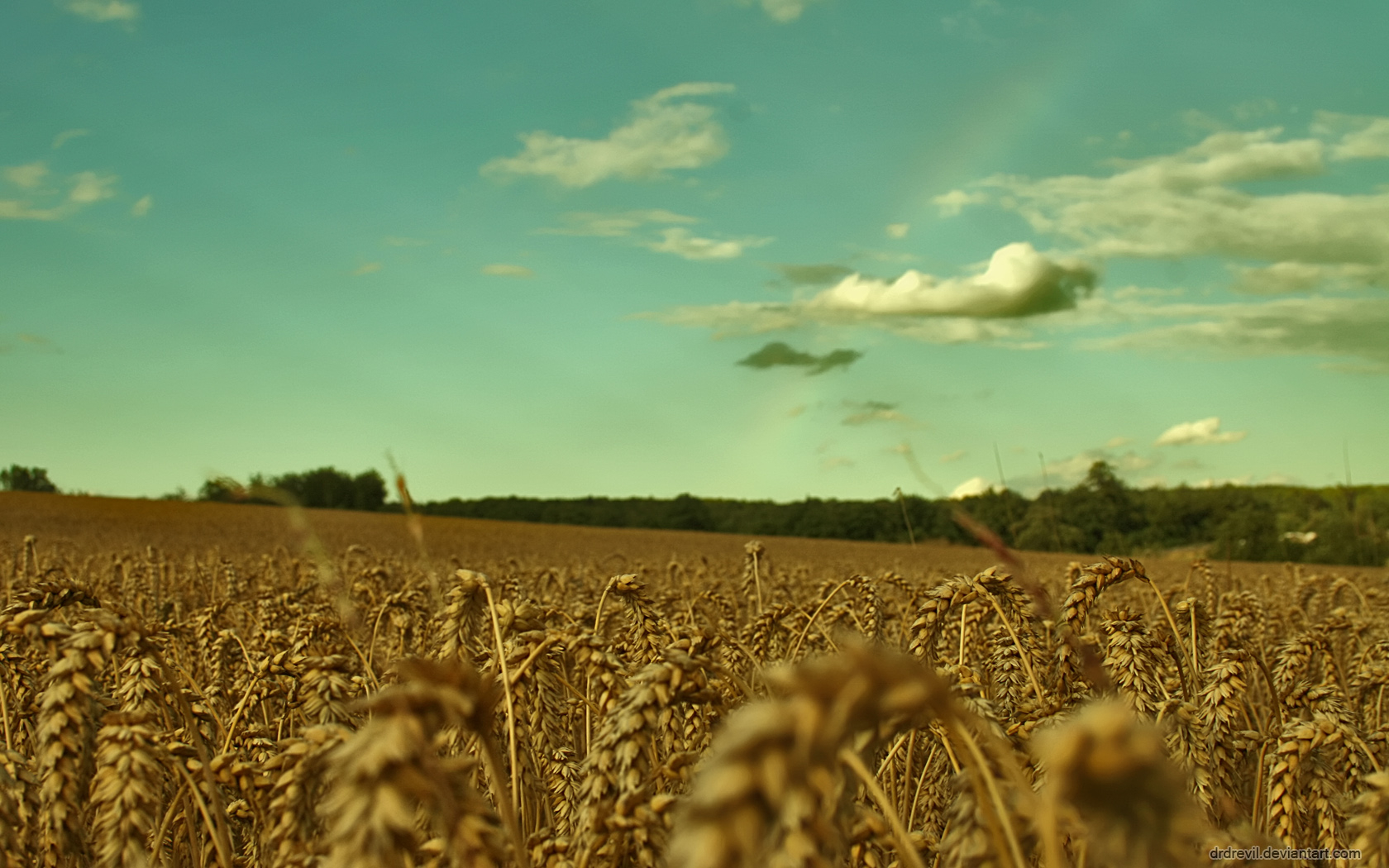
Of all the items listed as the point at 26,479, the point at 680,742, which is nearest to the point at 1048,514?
the point at 680,742

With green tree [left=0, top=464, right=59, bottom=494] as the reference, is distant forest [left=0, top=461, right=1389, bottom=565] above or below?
below

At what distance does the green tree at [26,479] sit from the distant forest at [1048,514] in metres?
0.09

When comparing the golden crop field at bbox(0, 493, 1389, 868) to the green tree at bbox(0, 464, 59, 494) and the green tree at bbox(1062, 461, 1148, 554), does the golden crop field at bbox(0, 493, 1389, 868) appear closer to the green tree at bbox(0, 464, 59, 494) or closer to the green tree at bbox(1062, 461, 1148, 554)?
the green tree at bbox(1062, 461, 1148, 554)

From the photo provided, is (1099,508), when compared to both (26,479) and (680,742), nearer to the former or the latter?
(680,742)

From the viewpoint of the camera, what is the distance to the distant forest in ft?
141

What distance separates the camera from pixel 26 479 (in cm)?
7256

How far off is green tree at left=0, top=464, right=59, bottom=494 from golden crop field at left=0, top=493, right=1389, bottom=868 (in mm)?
80847

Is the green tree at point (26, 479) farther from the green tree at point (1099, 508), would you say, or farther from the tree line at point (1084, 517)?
the green tree at point (1099, 508)

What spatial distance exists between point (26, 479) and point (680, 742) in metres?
86.4

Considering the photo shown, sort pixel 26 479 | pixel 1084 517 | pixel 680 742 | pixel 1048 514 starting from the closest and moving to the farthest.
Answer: pixel 680 742
pixel 1048 514
pixel 1084 517
pixel 26 479

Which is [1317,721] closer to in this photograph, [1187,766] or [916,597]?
[1187,766]

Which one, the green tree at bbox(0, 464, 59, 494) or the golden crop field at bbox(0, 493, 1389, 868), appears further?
the green tree at bbox(0, 464, 59, 494)

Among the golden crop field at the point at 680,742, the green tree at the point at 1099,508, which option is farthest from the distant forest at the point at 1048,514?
the golden crop field at the point at 680,742

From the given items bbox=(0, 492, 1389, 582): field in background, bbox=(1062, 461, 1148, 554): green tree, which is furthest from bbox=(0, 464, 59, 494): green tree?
bbox=(1062, 461, 1148, 554): green tree
